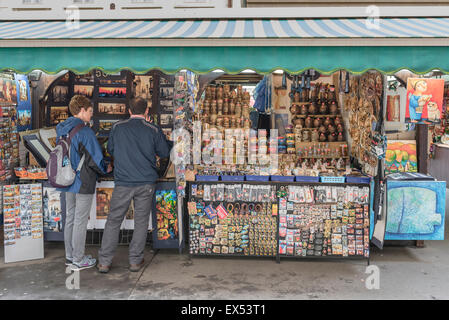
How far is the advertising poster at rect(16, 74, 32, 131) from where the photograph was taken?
19.6 ft

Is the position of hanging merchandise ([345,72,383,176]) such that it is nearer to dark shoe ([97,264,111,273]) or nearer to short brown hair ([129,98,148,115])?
short brown hair ([129,98,148,115])

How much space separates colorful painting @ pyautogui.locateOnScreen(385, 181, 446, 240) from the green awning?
6.41 feet

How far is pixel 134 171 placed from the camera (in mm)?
4805

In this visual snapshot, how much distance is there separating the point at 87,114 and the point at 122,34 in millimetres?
1134

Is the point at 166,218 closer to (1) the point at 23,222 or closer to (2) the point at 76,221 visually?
(2) the point at 76,221

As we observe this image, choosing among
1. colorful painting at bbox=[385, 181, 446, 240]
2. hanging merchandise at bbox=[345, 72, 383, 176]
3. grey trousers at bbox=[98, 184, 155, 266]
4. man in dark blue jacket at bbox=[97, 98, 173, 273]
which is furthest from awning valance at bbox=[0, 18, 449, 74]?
colorful painting at bbox=[385, 181, 446, 240]

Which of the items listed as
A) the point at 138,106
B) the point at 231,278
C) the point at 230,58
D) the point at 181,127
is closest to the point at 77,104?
the point at 138,106

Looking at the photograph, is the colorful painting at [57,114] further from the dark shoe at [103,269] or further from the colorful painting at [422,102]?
the colorful painting at [422,102]

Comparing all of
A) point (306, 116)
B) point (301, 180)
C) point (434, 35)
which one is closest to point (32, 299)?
point (301, 180)

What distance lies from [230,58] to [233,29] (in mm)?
588

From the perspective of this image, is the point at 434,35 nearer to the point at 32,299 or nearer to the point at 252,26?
the point at 252,26

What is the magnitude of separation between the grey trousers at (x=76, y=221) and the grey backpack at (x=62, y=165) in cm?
21

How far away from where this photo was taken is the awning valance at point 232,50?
4.10 m

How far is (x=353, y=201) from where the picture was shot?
5125 mm
